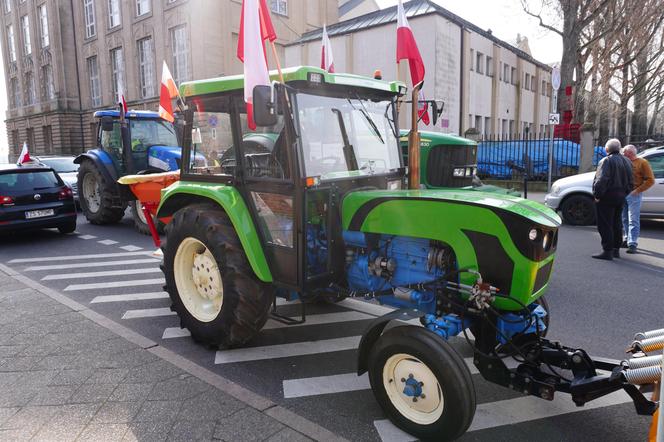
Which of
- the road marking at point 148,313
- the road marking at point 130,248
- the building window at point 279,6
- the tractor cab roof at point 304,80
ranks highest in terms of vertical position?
the building window at point 279,6

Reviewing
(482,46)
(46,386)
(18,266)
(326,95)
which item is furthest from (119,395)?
(482,46)

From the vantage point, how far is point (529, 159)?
54.6 ft

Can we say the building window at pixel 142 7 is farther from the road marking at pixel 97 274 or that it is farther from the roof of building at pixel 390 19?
the road marking at pixel 97 274

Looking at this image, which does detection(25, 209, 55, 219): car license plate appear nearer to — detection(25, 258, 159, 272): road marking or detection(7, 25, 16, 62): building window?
detection(25, 258, 159, 272): road marking

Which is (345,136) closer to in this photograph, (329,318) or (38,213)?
(329,318)

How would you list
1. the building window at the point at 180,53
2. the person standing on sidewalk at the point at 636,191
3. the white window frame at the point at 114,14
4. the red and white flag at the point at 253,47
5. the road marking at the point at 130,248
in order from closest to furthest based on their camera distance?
the red and white flag at the point at 253,47 → the person standing on sidewalk at the point at 636,191 → the road marking at the point at 130,248 → the building window at the point at 180,53 → the white window frame at the point at 114,14

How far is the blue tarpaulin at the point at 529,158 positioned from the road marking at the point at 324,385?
13.7 metres

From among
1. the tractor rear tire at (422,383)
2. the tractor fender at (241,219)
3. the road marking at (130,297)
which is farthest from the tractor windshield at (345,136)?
the road marking at (130,297)

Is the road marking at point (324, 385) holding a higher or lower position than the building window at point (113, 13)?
lower

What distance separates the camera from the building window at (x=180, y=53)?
28453 mm

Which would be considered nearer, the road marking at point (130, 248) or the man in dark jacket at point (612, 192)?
the man in dark jacket at point (612, 192)

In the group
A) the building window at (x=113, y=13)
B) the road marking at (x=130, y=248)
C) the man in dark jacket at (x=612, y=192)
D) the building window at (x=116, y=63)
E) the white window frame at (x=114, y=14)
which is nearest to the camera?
the man in dark jacket at (x=612, y=192)

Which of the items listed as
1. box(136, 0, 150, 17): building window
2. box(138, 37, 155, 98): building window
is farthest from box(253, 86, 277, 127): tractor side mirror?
box(136, 0, 150, 17): building window

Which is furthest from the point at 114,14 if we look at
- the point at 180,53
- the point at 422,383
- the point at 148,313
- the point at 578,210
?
the point at 422,383
